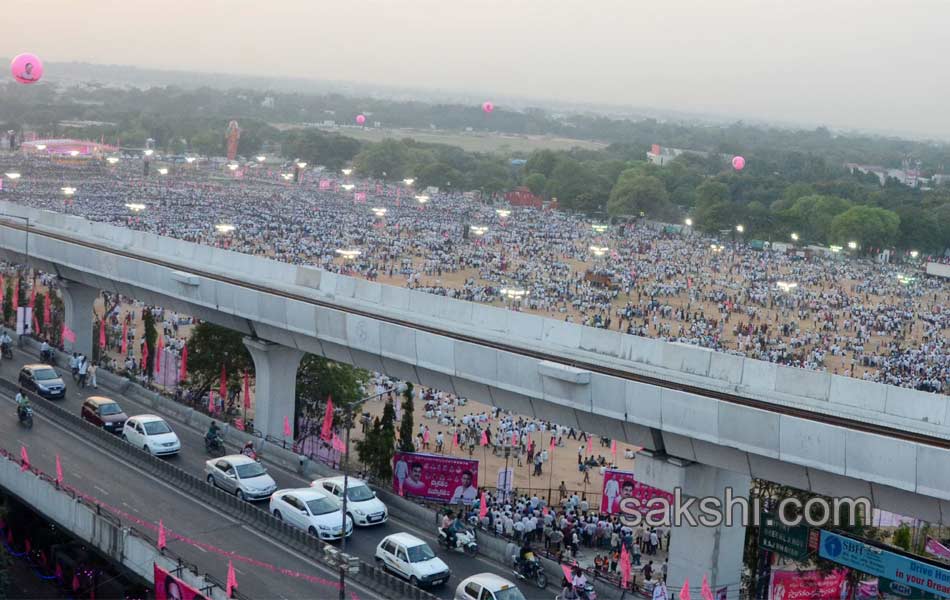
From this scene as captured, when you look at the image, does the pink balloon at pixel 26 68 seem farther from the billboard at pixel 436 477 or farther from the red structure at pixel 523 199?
the red structure at pixel 523 199

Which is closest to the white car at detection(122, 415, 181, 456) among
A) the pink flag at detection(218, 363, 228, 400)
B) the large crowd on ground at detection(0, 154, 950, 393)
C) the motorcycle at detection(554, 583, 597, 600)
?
the pink flag at detection(218, 363, 228, 400)

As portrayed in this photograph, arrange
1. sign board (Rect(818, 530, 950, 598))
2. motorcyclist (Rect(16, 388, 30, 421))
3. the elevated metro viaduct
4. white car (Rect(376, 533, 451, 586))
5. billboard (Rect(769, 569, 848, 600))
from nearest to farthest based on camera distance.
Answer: sign board (Rect(818, 530, 950, 598)) → the elevated metro viaduct → white car (Rect(376, 533, 451, 586)) → billboard (Rect(769, 569, 848, 600)) → motorcyclist (Rect(16, 388, 30, 421))

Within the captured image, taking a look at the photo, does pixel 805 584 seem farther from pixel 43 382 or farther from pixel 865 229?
pixel 865 229

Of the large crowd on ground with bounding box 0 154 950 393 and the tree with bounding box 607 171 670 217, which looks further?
the tree with bounding box 607 171 670 217

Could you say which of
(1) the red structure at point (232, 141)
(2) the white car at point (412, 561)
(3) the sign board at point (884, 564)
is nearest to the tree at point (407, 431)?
(2) the white car at point (412, 561)

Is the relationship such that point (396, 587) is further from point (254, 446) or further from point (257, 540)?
point (254, 446)

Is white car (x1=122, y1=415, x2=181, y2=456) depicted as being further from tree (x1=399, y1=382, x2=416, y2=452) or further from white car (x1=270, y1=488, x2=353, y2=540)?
tree (x1=399, y1=382, x2=416, y2=452)
